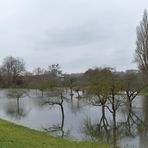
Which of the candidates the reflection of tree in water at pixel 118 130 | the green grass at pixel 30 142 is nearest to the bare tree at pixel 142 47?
the reflection of tree in water at pixel 118 130

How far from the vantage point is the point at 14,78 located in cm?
11594

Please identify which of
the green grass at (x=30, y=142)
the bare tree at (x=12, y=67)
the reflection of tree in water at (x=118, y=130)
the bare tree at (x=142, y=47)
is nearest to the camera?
the green grass at (x=30, y=142)

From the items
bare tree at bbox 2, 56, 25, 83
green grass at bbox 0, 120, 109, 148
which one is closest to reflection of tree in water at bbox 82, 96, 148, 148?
green grass at bbox 0, 120, 109, 148

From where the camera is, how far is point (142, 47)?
2788 inches

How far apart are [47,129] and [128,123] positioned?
8.11 m

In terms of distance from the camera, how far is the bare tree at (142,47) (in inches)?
2761

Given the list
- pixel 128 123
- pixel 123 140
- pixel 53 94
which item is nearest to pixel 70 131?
pixel 123 140

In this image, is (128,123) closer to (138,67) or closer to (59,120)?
(59,120)

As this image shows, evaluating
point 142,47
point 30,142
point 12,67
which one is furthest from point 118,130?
point 12,67

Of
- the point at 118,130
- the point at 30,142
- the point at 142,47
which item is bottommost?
the point at 118,130

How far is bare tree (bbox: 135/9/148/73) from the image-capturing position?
230ft

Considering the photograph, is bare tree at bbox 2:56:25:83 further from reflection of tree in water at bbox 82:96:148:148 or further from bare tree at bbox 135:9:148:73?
reflection of tree in water at bbox 82:96:148:148

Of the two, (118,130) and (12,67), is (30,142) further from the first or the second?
(12,67)

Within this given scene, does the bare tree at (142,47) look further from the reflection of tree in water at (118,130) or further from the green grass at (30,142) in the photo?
the green grass at (30,142)
